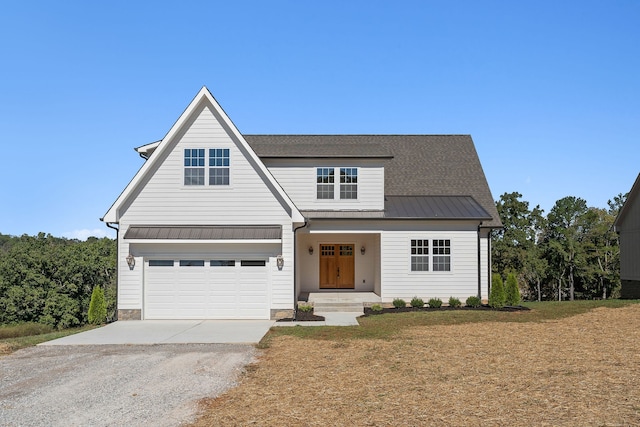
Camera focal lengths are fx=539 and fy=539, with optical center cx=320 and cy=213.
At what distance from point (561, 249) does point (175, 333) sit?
3476 cm

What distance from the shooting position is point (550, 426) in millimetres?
6754

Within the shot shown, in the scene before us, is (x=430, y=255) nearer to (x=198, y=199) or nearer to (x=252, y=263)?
(x=252, y=263)

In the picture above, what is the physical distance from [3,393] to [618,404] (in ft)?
31.6

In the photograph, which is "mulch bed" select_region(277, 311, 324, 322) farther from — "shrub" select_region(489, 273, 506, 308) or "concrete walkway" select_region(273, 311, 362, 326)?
"shrub" select_region(489, 273, 506, 308)

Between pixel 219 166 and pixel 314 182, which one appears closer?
pixel 219 166

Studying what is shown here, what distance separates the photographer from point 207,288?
18438 millimetres

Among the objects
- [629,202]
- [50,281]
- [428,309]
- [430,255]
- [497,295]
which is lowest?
[50,281]

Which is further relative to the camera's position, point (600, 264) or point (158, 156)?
point (600, 264)

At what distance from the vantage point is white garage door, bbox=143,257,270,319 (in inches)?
723

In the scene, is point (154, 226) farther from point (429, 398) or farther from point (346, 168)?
point (429, 398)

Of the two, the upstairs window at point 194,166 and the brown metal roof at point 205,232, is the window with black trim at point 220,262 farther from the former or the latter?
the upstairs window at point 194,166

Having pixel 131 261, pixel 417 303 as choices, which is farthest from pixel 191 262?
pixel 417 303

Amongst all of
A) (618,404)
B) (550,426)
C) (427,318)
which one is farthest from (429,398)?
(427,318)

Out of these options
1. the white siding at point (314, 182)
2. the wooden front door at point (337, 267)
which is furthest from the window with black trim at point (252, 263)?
the wooden front door at point (337, 267)
